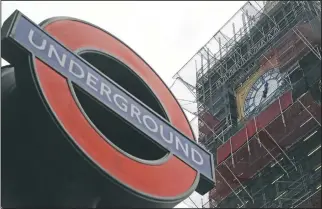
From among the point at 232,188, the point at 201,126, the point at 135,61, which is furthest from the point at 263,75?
the point at 135,61

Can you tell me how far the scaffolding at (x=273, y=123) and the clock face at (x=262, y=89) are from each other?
0.32 m

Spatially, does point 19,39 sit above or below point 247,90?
below

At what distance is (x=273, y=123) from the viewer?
66.1 ft

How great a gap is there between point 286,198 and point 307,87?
3.66 m

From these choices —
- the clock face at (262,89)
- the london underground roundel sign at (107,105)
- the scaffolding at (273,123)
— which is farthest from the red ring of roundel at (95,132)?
the clock face at (262,89)

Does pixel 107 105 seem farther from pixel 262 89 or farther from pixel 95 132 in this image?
pixel 262 89

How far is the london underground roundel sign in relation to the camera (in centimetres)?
519

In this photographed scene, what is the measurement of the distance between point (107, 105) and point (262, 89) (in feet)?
58.8

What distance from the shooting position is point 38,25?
5738mm

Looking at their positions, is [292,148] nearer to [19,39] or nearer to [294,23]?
[294,23]

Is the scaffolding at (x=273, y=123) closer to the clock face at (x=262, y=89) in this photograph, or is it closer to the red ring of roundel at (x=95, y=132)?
the clock face at (x=262, y=89)

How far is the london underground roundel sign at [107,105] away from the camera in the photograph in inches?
204

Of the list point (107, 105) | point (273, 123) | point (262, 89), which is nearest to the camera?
point (107, 105)

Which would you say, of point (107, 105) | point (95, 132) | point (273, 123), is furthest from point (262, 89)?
point (95, 132)
